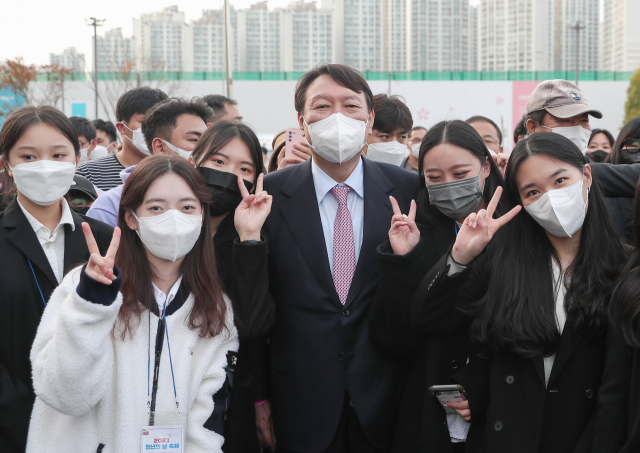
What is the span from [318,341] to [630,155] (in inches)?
97.1

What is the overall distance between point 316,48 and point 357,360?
171 ft

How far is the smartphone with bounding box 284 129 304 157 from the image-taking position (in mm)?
3867

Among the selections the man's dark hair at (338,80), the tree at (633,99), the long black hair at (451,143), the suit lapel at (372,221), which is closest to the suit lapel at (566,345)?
the long black hair at (451,143)

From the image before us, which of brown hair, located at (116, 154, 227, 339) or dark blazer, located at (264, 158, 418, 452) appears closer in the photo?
brown hair, located at (116, 154, 227, 339)

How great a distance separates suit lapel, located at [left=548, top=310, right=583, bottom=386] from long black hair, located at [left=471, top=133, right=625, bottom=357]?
24 millimetres

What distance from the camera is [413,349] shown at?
2.65 metres

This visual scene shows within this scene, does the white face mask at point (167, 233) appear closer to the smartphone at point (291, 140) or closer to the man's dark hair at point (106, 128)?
the smartphone at point (291, 140)

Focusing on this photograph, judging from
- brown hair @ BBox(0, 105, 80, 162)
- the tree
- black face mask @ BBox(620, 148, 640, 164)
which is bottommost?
black face mask @ BBox(620, 148, 640, 164)

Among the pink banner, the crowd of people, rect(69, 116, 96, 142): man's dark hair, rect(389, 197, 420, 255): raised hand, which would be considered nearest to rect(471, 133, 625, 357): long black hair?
the crowd of people

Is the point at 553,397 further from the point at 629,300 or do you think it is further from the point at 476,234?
the point at 476,234

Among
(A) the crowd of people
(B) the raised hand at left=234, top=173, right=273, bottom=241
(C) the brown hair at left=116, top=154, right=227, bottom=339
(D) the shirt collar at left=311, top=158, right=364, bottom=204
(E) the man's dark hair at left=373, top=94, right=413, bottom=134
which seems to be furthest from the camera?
(E) the man's dark hair at left=373, top=94, right=413, bottom=134

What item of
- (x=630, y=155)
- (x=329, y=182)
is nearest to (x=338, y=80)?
(x=329, y=182)

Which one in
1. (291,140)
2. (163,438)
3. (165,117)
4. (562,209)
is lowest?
(163,438)

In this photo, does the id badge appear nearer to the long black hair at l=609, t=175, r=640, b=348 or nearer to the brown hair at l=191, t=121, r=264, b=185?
the brown hair at l=191, t=121, r=264, b=185
